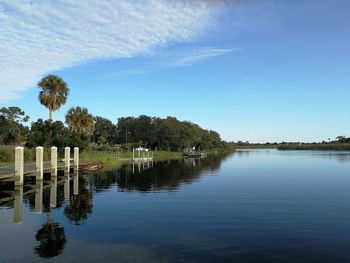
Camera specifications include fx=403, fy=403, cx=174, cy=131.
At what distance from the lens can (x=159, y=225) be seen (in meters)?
18.9

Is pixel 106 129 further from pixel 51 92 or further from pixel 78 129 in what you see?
pixel 51 92

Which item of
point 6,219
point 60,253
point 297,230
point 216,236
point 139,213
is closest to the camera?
point 60,253

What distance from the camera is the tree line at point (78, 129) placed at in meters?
64.0

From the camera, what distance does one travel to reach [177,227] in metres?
18.4

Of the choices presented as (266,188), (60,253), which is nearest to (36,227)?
(60,253)

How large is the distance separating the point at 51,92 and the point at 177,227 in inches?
2206

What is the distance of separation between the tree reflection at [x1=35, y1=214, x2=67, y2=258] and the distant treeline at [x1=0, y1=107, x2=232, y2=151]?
45427mm

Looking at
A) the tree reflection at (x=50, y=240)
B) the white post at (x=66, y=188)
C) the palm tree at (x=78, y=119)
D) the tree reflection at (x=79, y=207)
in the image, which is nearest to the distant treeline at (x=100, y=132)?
the palm tree at (x=78, y=119)

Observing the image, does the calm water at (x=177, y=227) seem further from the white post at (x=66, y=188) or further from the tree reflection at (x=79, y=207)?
the white post at (x=66, y=188)

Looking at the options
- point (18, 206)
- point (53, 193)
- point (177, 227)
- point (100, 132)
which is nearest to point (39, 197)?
point (53, 193)

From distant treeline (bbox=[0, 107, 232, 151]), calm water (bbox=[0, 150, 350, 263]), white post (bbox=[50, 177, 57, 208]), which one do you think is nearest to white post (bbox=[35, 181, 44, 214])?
calm water (bbox=[0, 150, 350, 263])

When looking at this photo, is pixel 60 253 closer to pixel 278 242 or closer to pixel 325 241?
pixel 278 242

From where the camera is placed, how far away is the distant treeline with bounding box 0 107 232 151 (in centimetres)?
6375

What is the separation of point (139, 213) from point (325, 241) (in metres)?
10.1
